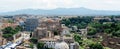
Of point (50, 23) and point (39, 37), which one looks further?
point (50, 23)

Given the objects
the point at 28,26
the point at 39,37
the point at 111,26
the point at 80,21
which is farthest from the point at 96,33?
the point at 80,21

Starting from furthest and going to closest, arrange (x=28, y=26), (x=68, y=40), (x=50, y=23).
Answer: (x=28, y=26) → (x=50, y=23) → (x=68, y=40)

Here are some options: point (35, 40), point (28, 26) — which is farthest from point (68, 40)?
point (28, 26)

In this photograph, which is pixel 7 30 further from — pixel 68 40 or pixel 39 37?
pixel 68 40

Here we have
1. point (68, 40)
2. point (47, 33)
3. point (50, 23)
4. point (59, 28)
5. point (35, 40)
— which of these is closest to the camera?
point (68, 40)

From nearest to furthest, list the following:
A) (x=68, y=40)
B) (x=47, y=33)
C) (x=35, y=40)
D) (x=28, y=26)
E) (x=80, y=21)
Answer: (x=68, y=40)
(x=35, y=40)
(x=47, y=33)
(x=28, y=26)
(x=80, y=21)

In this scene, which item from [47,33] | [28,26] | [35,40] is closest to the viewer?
[35,40]

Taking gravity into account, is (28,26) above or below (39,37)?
below

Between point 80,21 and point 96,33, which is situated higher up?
point 96,33

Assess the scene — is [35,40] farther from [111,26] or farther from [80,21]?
[80,21]
